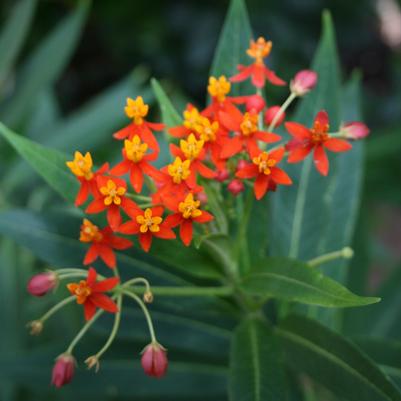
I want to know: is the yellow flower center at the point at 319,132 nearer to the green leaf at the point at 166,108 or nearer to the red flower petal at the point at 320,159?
the red flower petal at the point at 320,159

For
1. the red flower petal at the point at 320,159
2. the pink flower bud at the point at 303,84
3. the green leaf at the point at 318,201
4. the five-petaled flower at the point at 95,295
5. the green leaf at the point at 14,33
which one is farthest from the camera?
the green leaf at the point at 14,33

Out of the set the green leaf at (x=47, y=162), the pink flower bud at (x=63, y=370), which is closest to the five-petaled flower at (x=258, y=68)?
the green leaf at (x=47, y=162)

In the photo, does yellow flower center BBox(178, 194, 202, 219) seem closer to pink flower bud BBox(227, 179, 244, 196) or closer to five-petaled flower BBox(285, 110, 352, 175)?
pink flower bud BBox(227, 179, 244, 196)

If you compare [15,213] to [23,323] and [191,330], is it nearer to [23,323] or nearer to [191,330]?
[191,330]

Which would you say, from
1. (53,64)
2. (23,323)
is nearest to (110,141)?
(53,64)

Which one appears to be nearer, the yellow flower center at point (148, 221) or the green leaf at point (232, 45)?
the yellow flower center at point (148, 221)

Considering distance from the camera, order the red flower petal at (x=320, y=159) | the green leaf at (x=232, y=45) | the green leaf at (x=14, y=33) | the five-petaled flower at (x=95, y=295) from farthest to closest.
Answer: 1. the green leaf at (x=14, y=33)
2. the green leaf at (x=232, y=45)
3. the red flower petal at (x=320, y=159)
4. the five-petaled flower at (x=95, y=295)

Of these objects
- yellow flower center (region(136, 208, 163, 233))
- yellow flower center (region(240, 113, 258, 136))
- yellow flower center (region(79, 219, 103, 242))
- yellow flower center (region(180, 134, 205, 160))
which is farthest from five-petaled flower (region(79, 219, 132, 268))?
yellow flower center (region(240, 113, 258, 136))

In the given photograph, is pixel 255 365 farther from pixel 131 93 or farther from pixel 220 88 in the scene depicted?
pixel 131 93
